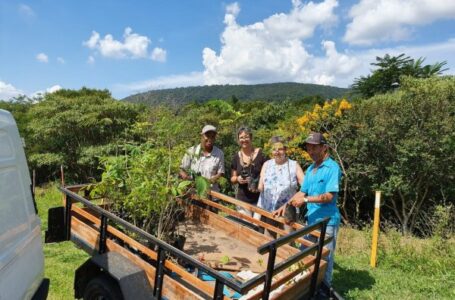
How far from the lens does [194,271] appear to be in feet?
10.9

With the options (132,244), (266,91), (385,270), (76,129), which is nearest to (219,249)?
(132,244)

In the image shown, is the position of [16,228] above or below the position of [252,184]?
above

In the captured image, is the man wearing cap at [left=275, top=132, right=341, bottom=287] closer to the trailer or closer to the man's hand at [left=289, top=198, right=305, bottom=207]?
the man's hand at [left=289, top=198, right=305, bottom=207]

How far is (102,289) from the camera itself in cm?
314

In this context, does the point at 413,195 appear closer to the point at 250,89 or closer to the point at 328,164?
the point at 328,164

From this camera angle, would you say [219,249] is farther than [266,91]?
No

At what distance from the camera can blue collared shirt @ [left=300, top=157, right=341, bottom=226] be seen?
3.96 m

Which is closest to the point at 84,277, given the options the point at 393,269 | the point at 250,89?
the point at 393,269

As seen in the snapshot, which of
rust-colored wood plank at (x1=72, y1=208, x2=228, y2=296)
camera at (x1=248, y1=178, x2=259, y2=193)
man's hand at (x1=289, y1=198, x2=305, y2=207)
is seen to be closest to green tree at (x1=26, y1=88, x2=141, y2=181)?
camera at (x1=248, y1=178, x2=259, y2=193)

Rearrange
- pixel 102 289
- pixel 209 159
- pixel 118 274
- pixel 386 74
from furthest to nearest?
pixel 386 74, pixel 209 159, pixel 102 289, pixel 118 274

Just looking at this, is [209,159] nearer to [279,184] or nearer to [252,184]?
[252,184]

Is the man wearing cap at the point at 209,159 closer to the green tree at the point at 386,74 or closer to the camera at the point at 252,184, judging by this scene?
the camera at the point at 252,184

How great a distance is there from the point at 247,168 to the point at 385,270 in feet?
8.30

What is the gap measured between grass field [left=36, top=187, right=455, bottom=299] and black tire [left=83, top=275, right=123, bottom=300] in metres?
1.24
